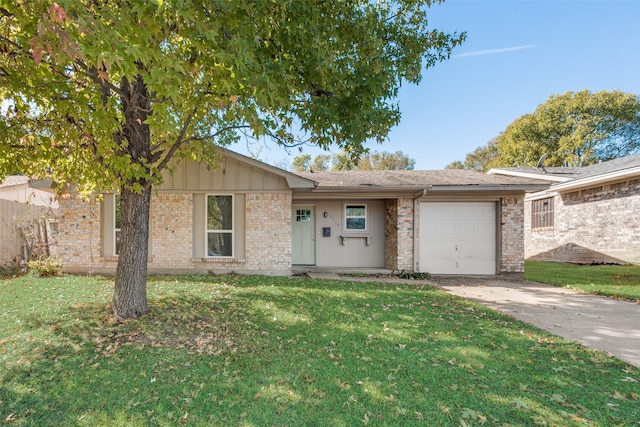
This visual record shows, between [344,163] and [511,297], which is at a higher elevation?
[344,163]

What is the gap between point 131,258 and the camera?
462 cm

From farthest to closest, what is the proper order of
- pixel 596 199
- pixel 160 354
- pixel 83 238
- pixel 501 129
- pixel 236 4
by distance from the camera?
1. pixel 501 129
2. pixel 596 199
3. pixel 83 238
4. pixel 160 354
5. pixel 236 4

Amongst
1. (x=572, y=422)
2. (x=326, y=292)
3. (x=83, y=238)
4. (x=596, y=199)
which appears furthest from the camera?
(x=596, y=199)

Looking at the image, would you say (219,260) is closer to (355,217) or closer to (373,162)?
(355,217)

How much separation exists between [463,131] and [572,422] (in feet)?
65.9

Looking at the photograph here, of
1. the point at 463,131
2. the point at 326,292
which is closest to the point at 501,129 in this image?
the point at 463,131

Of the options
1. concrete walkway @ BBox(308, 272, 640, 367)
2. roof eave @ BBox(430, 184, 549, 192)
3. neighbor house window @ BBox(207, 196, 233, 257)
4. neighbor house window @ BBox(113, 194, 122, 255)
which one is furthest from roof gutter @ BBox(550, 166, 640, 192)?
neighbor house window @ BBox(113, 194, 122, 255)

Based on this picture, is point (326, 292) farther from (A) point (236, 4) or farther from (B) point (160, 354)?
(A) point (236, 4)

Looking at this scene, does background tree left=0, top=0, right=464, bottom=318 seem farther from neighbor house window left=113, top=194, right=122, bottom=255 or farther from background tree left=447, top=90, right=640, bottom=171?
background tree left=447, top=90, right=640, bottom=171

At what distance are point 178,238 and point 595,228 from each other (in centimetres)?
1605

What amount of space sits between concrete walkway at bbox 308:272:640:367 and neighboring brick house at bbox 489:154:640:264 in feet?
20.9

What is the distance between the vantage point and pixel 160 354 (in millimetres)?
3594

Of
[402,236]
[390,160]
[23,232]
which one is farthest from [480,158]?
[23,232]

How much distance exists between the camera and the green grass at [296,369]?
258 cm
